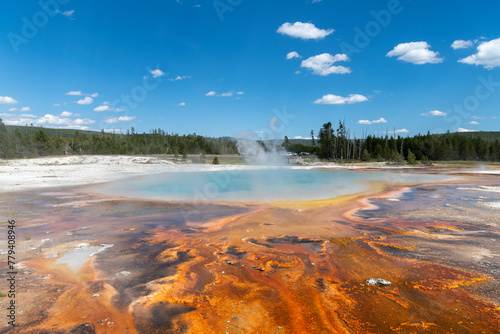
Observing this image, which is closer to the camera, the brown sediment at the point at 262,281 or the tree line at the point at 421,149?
the brown sediment at the point at 262,281

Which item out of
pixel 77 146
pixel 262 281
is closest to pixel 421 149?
pixel 262 281

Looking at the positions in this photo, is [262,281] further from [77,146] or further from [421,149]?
[77,146]

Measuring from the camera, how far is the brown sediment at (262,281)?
12.9 ft

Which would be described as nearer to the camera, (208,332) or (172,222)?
(208,332)

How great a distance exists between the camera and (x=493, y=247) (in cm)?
693

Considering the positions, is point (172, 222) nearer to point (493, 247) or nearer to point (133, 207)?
point (133, 207)

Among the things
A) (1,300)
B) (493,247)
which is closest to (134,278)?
(1,300)

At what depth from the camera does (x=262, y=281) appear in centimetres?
523

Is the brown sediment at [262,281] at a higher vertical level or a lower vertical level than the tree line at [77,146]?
lower

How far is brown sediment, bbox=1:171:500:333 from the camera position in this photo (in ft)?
12.9

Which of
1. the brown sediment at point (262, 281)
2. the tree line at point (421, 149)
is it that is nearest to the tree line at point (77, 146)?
the tree line at point (421, 149)

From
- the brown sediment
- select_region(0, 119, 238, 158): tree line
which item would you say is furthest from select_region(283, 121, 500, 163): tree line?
the brown sediment

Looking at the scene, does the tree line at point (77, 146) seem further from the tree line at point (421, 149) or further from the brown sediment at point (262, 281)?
the brown sediment at point (262, 281)

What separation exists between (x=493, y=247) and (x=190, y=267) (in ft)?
25.2
